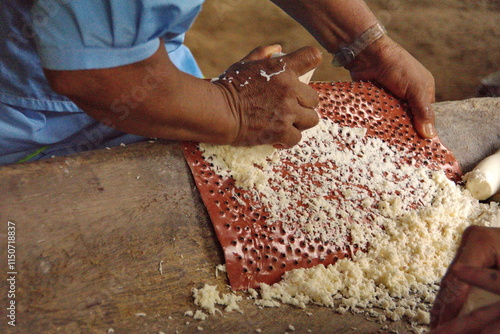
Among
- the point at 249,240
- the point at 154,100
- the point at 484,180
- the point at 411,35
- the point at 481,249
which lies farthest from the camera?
the point at 411,35

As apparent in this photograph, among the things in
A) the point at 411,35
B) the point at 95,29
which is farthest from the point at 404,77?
the point at 411,35

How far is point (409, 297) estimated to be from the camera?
108 centimetres

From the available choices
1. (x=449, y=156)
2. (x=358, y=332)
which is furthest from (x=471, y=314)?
(x=449, y=156)

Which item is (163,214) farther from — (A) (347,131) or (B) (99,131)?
(A) (347,131)

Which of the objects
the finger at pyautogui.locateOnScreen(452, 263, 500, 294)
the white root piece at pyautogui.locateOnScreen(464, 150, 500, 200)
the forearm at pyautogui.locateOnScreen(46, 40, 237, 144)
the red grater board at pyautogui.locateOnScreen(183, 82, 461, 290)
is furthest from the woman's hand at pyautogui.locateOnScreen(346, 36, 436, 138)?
A: the finger at pyautogui.locateOnScreen(452, 263, 500, 294)

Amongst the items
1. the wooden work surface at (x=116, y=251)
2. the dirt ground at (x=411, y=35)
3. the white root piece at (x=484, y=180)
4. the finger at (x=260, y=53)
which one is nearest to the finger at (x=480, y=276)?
the wooden work surface at (x=116, y=251)

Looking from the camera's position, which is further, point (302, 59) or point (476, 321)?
point (302, 59)

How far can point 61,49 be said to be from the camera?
31.3 inches

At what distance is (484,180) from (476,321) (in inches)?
34.5

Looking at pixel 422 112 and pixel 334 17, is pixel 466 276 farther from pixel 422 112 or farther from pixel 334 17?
pixel 334 17

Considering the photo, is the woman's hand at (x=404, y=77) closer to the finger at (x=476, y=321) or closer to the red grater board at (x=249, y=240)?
the red grater board at (x=249, y=240)

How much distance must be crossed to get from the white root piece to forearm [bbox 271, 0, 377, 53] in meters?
0.63

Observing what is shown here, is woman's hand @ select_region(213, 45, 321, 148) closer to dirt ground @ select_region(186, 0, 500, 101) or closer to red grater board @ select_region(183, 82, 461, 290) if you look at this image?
red grater board @ select_region(183, 82, 461, 290)

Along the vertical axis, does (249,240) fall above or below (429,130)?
below
